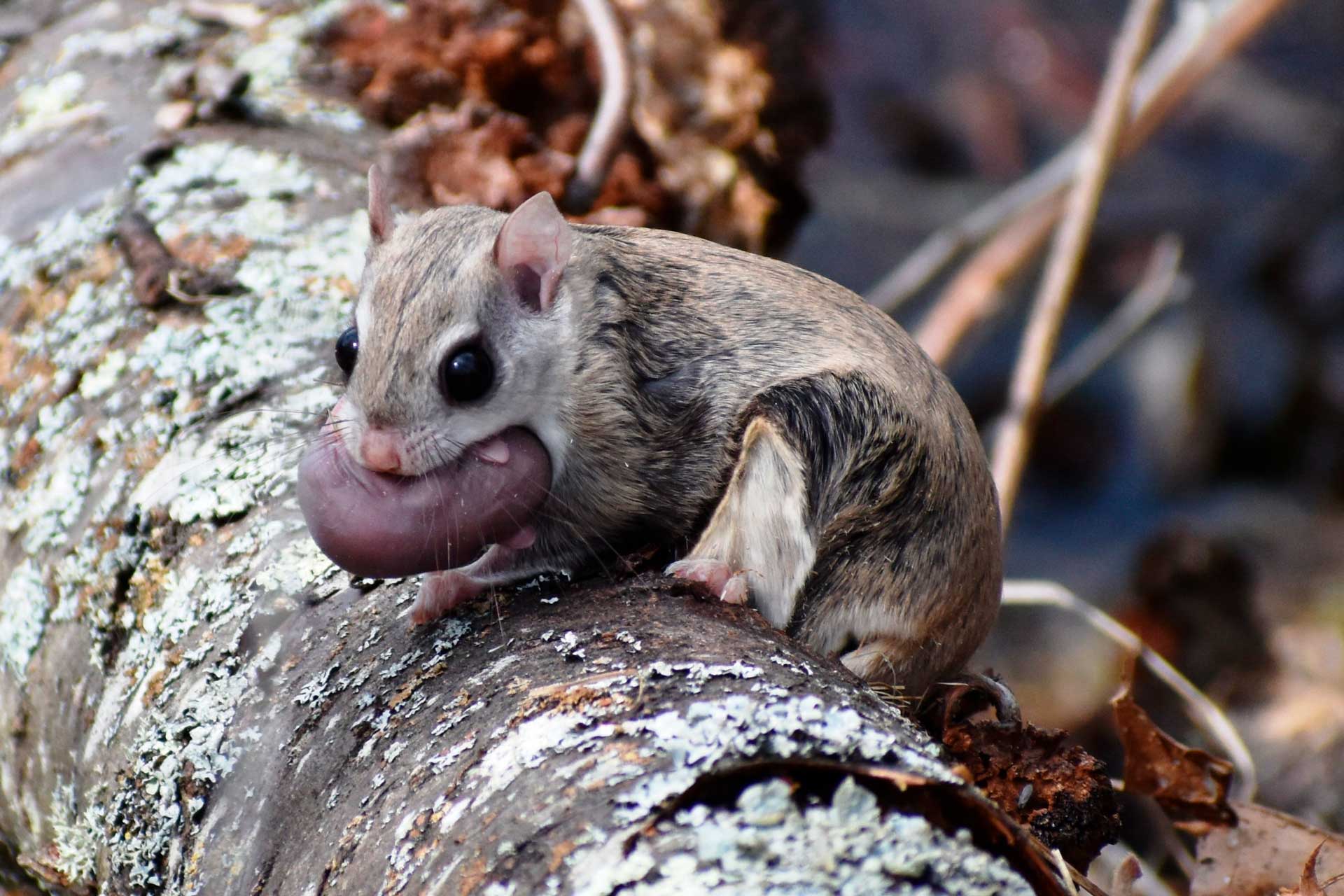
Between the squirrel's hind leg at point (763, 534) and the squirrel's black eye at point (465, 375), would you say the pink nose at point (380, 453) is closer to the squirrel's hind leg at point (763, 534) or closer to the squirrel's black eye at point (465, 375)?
the squirrel's black eye at point (465, 375)

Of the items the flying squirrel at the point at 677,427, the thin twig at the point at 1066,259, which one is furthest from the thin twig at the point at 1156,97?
the flying squirrel at the point at 677,427

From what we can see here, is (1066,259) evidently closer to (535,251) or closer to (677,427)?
(677,427)

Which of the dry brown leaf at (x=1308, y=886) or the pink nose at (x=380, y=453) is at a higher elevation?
the pink nose at (x=380, y=453)

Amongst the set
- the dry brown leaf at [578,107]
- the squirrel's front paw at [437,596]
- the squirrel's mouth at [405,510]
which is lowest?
the squirrel's front paw at [437,596]

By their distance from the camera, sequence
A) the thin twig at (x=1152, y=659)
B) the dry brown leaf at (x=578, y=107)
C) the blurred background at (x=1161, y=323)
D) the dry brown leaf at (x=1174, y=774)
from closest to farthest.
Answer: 1. the dry brown leaf at (x=1174, y=774)
2. the thin twig at (x=1152, y=659)
3. the dry brown leaf at (x=578, y=107)
4. the blurred background at (x=1161, y=323)

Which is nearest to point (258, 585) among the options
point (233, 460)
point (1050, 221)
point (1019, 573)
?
point (233, 460)

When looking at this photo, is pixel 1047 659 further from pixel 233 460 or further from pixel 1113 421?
pixel 233 460

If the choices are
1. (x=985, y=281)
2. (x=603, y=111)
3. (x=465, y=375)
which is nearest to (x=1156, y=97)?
(x=985, y=281)
